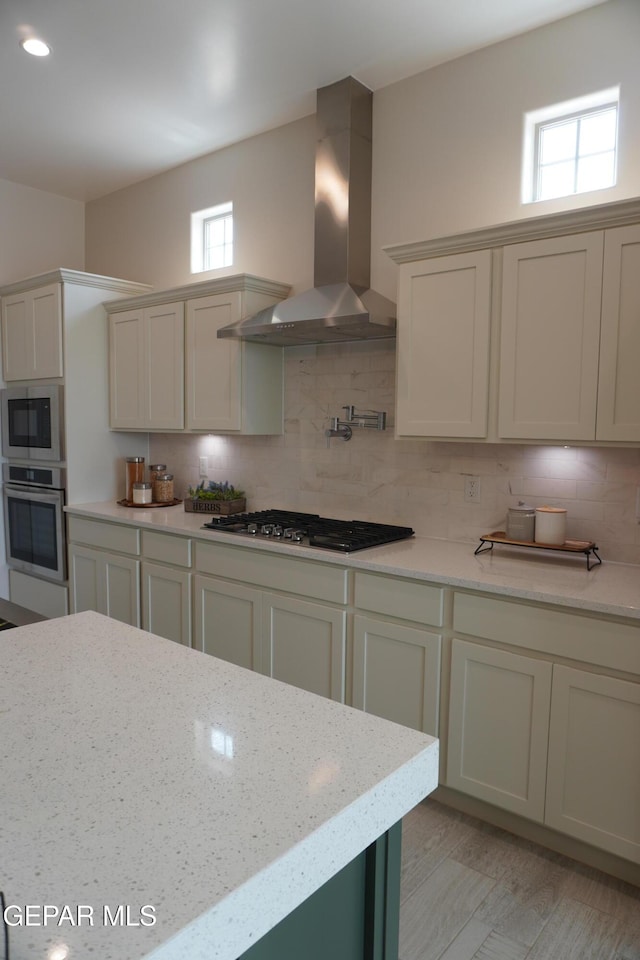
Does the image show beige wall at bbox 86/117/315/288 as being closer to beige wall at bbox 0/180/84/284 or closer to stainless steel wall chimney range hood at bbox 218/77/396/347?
beige wall at bbox 0/180/84/284

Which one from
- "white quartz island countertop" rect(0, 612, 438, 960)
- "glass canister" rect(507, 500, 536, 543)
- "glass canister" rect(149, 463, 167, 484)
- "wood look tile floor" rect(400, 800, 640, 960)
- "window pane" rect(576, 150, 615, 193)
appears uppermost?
"window pane" rect(576, 150, 615, 193)

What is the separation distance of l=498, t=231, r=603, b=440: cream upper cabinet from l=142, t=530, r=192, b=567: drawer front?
5.77 feet

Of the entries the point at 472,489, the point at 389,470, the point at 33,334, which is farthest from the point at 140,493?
the point at 472,489

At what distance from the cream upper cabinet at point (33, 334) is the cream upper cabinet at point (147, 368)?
0.35 metres

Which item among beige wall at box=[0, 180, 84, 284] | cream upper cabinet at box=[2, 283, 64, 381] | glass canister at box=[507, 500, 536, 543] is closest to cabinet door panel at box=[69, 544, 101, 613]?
cream upper cabinet at box=[2, 283, 64, 381]

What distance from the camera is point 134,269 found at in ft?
15.7

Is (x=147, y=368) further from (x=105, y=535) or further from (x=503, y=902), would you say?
(x=503, y=902)

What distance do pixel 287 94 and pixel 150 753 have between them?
3.41m

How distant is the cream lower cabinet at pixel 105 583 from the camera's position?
148 inches

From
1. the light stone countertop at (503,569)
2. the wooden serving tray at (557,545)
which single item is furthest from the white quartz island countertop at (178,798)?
the wooden serving tray at (557,545)

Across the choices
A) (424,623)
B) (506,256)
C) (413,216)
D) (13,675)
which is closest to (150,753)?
(13,675)

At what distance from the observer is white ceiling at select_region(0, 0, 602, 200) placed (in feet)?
8.84

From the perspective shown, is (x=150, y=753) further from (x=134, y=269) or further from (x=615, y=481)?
(x=134, y=269)

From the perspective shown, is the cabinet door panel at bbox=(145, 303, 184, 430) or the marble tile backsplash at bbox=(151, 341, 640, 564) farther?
the cabinet door panel at bbox=(145, 303, 184, 430)
